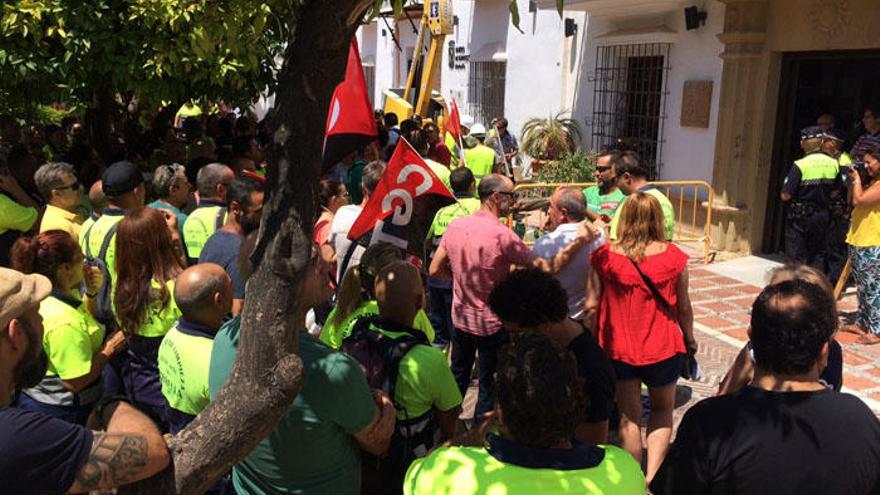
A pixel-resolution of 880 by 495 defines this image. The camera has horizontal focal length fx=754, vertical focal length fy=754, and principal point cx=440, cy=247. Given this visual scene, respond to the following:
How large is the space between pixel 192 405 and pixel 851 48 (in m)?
8.33

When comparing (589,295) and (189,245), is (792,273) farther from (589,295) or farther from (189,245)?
(189,245)

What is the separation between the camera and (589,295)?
14.0ft

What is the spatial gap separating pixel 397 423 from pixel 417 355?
0.28 meters

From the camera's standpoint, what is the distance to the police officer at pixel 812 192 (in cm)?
743

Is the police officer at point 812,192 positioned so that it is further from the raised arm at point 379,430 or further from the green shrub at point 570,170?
the raised arm at point 379,430

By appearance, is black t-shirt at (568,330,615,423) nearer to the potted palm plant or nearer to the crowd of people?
the crowd of people

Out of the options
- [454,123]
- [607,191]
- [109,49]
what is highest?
[109,49]

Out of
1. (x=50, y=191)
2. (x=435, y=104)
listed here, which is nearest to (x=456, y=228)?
(x=50, y=191)

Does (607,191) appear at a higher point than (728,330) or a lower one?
higher

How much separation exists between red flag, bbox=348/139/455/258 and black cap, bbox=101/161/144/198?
4.80 ft

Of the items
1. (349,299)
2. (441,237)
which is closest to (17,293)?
(349,299)

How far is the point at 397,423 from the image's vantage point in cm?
299

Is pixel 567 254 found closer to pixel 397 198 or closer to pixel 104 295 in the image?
pixel 397 198

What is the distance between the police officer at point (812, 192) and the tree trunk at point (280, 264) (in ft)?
21.9
